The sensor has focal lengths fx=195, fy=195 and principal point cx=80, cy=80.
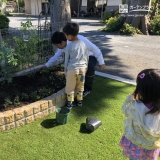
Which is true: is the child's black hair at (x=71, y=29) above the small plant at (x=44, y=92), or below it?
above

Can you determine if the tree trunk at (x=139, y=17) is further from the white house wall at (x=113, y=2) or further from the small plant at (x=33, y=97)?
the white house wall at (x=113, y=2)

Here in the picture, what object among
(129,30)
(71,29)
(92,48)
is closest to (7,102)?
(71,29)

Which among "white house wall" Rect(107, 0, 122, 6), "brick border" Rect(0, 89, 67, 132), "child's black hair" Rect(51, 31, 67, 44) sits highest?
"white house wall" Rect(107, 0, 122, 6)

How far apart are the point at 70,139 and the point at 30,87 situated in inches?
51.7

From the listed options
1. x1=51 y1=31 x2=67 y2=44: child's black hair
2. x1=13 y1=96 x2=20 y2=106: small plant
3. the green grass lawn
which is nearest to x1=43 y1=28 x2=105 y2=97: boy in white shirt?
x1=51 y1=31 x2=67 y2=44: child's black hair

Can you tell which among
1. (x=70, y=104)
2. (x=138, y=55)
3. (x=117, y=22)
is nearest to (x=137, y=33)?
(x=117, y=22)

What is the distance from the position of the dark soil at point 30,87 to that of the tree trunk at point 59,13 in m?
1.12

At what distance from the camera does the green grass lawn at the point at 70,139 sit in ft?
7.89


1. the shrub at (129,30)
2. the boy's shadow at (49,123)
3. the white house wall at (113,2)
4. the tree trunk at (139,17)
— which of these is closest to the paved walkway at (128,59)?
the boy's shadow at (49,123)

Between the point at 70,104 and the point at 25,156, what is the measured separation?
1.17 meters

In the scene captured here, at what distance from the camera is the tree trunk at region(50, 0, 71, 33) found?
15.0ft

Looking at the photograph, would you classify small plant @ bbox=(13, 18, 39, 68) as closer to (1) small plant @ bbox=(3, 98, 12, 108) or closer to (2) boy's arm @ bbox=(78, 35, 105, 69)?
(1) small plant @ bbox=(3, 98, 12, 108)

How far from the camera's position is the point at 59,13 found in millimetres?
4629

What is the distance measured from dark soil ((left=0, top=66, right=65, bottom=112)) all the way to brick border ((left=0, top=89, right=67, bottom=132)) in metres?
0.20
